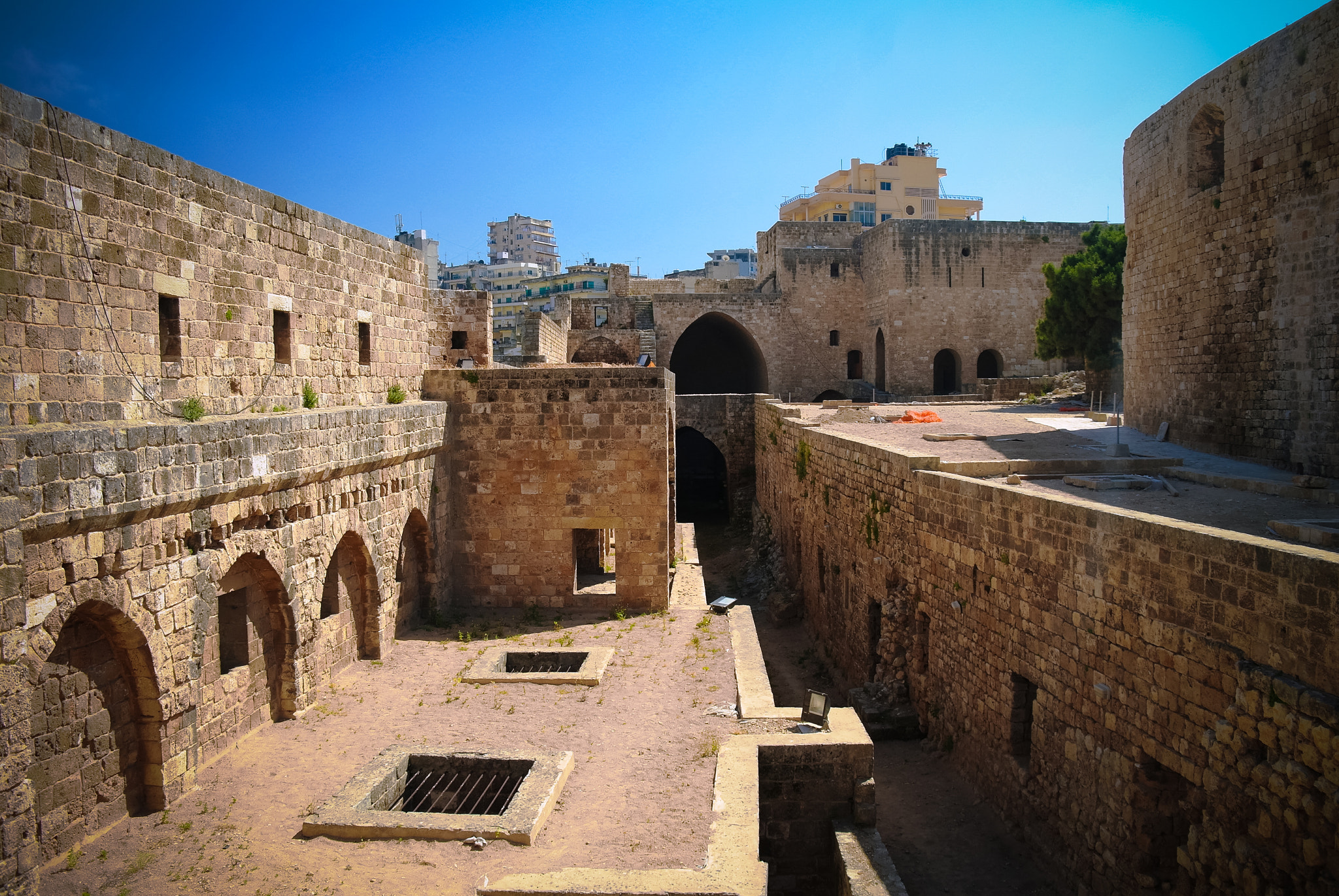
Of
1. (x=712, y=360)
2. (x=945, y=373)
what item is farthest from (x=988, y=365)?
(x=712, y=360)

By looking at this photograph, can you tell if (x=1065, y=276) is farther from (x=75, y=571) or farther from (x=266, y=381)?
(x=75, y=571)

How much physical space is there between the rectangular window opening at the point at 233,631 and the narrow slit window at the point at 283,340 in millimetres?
2491

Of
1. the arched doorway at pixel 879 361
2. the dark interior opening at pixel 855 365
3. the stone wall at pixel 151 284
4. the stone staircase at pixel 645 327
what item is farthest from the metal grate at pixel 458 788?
the dark interior opening at pixel 855 365

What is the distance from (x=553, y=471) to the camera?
11.3m

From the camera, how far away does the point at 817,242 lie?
32.3 m

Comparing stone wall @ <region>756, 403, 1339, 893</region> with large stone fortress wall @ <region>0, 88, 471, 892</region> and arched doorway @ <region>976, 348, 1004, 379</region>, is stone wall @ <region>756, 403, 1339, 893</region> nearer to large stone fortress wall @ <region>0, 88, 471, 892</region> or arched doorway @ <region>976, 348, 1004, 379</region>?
large stone fortress wall @ <region>0, 88, 471, 892</region>

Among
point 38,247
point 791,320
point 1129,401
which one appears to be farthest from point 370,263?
point 791,320

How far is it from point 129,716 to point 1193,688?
7.11 metres

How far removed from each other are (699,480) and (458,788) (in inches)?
940

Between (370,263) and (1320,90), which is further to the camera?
(370,263)

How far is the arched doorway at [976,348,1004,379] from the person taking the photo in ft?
97.9

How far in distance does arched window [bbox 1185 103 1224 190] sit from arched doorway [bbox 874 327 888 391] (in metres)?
18.4

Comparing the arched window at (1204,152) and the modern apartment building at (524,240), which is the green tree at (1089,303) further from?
the modern apartment building at (524,240)

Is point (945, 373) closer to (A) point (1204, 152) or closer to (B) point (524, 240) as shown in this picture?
(A) point (1204, 152)
